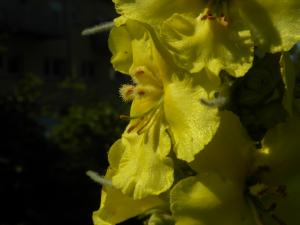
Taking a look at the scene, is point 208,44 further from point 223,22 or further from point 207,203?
point 207,203

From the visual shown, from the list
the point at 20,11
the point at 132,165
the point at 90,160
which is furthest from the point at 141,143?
the point at 20,11

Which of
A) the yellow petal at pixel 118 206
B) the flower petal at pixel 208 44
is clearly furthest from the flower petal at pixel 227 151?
the yellow petal at pixel 118 206

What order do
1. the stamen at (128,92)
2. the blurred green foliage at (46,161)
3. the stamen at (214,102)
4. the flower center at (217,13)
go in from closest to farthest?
the stamen at (214,102) < the flower center at (217,13) < the stamen at (128,92) < the blurred green foliage at (46,161)

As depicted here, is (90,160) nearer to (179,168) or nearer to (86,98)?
(86,98)

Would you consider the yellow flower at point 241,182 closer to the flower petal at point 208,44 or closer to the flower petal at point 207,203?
the flower petal at point 207,203

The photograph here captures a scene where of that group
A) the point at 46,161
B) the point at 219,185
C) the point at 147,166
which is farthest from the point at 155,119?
the point at 46,161

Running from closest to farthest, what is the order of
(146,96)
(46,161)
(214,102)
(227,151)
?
1. (214,102)
2. (227,151)
3. (146,96)
4. (46,161)

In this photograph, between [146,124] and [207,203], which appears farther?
[146,124]

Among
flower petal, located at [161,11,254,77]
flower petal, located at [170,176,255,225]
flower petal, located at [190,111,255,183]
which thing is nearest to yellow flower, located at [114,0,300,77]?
flower petal, located at [161,11,254,77]
